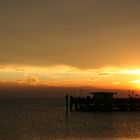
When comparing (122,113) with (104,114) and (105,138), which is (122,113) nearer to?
(104,114)

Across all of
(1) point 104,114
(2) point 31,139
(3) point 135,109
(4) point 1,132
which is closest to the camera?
(2) point 31,139

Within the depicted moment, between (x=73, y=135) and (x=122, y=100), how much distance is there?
43493 millimetres

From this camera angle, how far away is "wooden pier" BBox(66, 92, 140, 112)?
89438 mm

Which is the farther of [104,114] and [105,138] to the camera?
[104,114]

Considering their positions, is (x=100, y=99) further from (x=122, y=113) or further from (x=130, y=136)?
(x=130, y=136)

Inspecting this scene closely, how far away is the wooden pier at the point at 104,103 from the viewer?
89438mm

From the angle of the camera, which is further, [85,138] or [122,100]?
[122,100]

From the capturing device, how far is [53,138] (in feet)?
151

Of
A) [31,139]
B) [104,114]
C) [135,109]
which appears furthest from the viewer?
[135,109]

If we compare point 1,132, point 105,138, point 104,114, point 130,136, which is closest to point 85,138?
point 105,138

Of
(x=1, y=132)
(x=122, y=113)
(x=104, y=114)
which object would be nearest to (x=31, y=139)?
(x=1, y=132)

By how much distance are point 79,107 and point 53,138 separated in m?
48.0

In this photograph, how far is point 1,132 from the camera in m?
53.2

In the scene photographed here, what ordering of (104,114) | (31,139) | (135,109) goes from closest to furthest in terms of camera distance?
1. (31,139)
2. (104,114)
3. (135,109)
